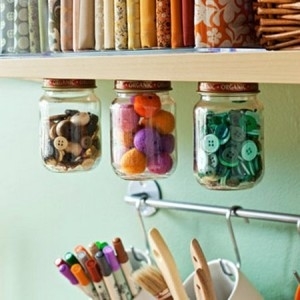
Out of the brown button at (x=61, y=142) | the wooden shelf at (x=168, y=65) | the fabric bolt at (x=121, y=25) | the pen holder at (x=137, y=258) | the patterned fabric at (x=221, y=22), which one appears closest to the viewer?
the wooden shelf at (x=168, y=65)

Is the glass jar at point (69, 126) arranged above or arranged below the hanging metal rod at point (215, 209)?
above

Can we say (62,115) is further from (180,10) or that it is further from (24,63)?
(180,10)

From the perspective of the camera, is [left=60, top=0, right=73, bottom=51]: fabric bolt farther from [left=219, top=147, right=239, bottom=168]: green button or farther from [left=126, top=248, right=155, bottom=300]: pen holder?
[left=126, top=248, right=155, bottom=300]: pen holder

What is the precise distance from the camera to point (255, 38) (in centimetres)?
75

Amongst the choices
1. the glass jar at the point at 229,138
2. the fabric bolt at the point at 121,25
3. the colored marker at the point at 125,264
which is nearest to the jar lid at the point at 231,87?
the glass jar at the point at 229,138

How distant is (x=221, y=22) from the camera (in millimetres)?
739

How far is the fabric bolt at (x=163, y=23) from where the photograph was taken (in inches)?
31.5

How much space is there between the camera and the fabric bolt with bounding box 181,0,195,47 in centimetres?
78

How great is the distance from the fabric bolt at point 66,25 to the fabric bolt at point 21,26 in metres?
0.07

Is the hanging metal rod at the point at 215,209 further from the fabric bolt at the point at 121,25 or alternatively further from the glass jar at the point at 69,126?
the fabric bolt at the point at 121,25

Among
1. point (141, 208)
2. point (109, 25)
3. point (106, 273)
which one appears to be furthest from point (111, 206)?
point (109, 25)

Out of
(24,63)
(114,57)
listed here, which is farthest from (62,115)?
(114,57)

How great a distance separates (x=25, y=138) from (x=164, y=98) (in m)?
0.45

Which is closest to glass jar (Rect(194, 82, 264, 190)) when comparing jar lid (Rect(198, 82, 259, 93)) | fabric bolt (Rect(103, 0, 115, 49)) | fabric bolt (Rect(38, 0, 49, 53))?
jar lid (Rect(198, 82, 259, 93))
